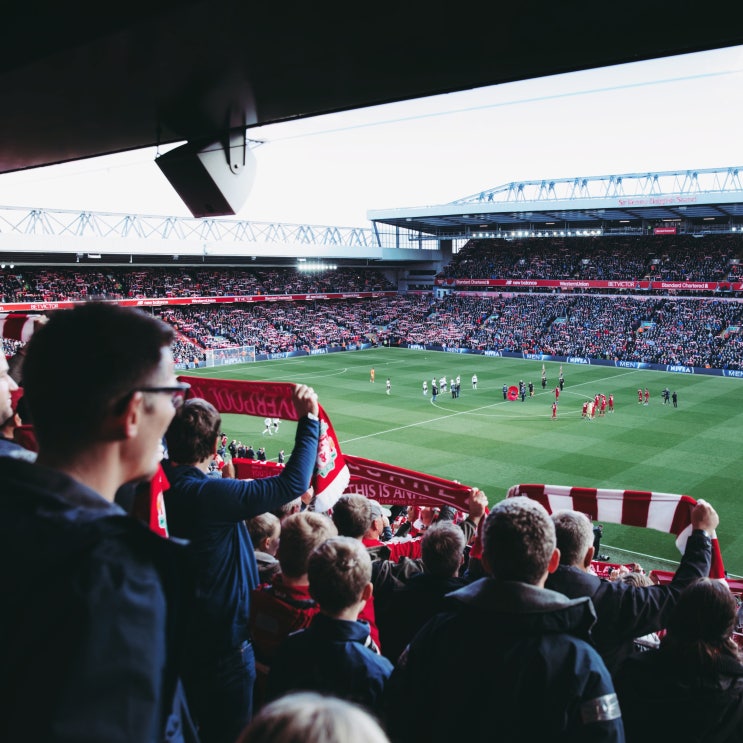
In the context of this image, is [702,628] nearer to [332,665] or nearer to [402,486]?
[332,665]

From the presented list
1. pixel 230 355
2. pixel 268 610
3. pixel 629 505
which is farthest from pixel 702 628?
pixel 230 355

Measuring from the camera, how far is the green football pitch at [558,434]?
19984 millimetres

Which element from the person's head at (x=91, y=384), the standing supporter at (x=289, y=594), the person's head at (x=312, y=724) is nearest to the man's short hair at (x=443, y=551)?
the standing supporter at (x=289, y=594)

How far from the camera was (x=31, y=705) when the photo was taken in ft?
3.95

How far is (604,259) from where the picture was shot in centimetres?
6444

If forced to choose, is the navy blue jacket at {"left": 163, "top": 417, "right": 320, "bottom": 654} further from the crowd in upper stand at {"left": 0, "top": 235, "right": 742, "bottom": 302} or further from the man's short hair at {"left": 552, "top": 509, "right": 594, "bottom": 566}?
the crowd in upper stand at {"left": 0, "top": 235, "right": 742, "bottom": 302}

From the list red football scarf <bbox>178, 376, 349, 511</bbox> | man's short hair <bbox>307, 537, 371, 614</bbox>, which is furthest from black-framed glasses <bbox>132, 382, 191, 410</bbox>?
red football scarf <bbox>178, 376, 349, 511</bbox>

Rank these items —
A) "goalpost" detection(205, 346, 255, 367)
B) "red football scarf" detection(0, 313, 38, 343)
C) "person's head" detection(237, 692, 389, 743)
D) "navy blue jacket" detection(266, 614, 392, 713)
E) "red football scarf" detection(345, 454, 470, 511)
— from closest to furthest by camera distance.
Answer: "person's head" detection(237, 692, 389, 743), "navy blue jacket" detection(266, 614, 392, 713), "red football scarf" detection(0, 313, 38, 343), "red football scarf" detection(345, 454, 470, 511), "goalpost" detection(205, 346, 255, 367)

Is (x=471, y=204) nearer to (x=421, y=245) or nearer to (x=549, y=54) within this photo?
(x=421, y=245)

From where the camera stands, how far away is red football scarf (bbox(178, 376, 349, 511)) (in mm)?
5012

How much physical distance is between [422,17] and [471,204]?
5652 centimetres

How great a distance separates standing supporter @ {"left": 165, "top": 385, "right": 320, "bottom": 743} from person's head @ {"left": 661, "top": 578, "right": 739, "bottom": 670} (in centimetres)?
192

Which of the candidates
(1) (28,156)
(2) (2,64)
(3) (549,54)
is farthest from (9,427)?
(3) (549,54)

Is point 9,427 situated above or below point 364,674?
above
